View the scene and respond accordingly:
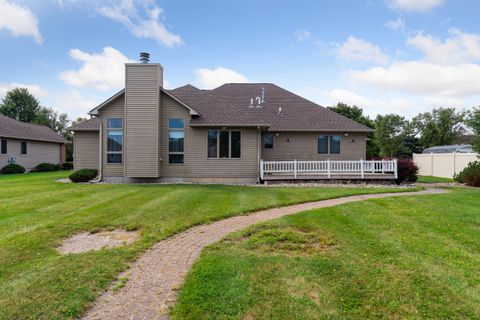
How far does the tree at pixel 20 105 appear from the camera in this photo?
1981 inches

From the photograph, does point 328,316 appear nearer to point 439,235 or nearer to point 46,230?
point 439,235

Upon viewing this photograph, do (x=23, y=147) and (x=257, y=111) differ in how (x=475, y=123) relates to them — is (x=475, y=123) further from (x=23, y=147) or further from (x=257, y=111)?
(x=23, y=147)

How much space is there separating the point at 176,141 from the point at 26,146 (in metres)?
20.0

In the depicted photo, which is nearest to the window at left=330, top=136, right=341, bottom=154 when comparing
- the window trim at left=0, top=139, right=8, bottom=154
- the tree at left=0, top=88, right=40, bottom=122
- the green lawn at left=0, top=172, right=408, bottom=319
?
the green lawn at left=0, top=172, right=408, bottom=319

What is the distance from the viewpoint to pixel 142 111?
1494 centimetres

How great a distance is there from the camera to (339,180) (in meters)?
15.5

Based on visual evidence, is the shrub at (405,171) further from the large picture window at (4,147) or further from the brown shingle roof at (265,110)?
the large picture window at (4,147)

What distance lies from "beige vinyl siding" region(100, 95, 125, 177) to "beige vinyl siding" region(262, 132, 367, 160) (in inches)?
317

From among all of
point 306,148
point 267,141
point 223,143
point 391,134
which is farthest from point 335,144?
point 391,134

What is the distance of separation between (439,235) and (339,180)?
9.63 meters

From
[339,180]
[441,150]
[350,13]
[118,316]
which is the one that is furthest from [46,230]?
[441,150]

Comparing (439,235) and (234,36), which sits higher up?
(234,36)

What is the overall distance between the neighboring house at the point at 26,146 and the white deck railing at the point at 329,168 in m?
22.2

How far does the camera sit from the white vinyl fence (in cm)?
2034
